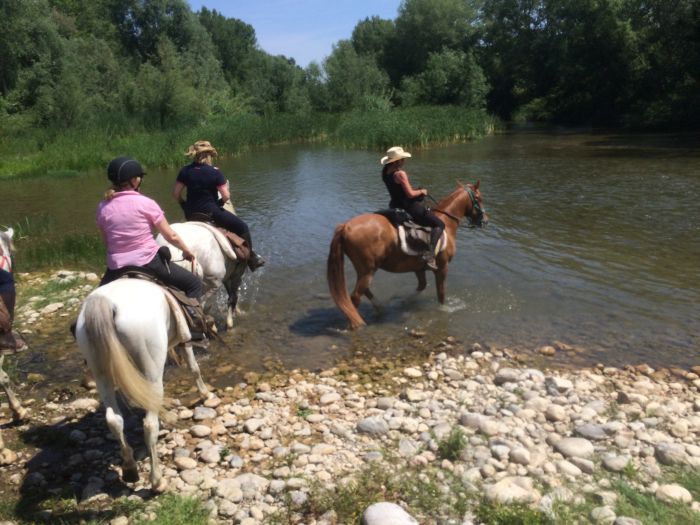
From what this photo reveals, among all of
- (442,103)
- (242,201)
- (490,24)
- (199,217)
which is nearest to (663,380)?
(199,217)

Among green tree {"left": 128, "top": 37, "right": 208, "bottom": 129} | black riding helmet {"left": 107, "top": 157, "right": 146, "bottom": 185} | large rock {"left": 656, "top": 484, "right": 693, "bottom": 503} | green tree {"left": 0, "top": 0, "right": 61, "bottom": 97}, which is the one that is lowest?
large rock {"left": 656, "top": 484, "right": 693, "bottom": 503}

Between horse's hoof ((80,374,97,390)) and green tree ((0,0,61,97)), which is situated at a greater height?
green tree ((0,0,61,97))

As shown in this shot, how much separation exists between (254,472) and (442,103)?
49778mm

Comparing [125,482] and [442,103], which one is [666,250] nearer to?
[125,482]

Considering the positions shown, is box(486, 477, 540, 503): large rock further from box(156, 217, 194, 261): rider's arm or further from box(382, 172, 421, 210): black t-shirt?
box(382, 172, 421, 210): black t-shirt

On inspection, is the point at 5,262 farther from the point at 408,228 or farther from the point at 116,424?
the point at 408,228

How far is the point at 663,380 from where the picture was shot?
21.3 feet

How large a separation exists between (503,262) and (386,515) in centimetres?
813

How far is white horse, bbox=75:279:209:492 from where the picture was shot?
4.34m

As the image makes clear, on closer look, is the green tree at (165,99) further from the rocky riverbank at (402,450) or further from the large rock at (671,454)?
the large rock at (671,454)

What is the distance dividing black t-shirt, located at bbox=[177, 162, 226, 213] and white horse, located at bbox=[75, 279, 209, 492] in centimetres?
341

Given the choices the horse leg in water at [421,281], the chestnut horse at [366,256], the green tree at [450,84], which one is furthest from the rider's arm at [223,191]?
the green tree at [450,84]

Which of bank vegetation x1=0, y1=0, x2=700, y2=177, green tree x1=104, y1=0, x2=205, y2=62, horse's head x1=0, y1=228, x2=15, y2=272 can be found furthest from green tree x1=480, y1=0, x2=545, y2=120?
horse's head x1=0, y1=228, x2=15, y2=272

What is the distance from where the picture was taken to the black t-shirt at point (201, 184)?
7.93 meters
